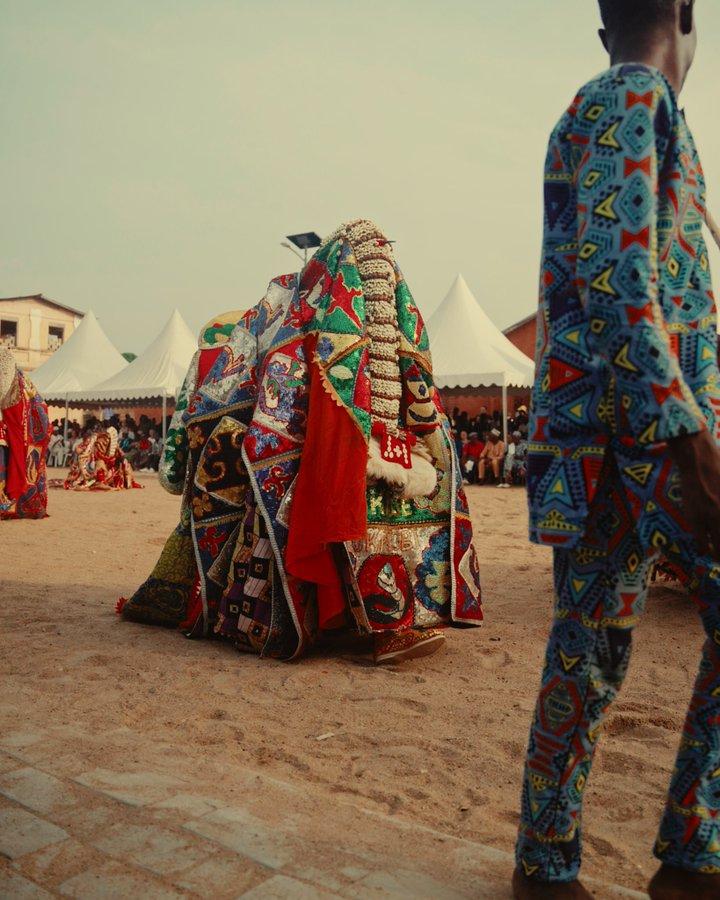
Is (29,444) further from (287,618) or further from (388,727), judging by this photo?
(388,727)

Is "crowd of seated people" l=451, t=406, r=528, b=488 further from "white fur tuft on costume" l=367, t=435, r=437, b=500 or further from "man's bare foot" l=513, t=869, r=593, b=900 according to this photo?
"man's bare foot" l=513, t=869, r=593, b=900

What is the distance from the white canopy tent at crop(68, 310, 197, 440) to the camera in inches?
858

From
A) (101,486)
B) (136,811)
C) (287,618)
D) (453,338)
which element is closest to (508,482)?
(453,338)

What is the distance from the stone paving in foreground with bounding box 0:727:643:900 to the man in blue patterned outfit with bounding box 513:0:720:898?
276 mm

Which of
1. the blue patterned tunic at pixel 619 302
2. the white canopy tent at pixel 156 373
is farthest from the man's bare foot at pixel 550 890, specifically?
the white canopy tent at pixel 156 373

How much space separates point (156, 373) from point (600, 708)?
21652mm

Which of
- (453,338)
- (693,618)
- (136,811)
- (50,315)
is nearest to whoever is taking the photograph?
(136,811)

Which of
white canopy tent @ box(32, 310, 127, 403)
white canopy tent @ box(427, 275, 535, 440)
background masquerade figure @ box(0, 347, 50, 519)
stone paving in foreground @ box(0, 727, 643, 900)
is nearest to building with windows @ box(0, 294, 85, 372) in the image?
white canopy tent @ box(32, 310, 127, 403)

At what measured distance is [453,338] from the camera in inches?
762

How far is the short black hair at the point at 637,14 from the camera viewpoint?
69.5 inches

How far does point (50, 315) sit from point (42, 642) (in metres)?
45.7

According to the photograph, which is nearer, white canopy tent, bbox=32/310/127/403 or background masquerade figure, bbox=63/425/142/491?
background masquerade figure, bbox=63/425/142/491

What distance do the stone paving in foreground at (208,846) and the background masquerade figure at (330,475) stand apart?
1.56m

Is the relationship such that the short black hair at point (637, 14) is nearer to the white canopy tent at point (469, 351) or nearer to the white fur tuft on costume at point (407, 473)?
the white fur tuft on costume at point (407, 473)
